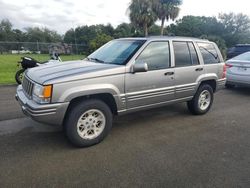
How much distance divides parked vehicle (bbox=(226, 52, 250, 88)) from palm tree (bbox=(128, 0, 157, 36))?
71.8 ft

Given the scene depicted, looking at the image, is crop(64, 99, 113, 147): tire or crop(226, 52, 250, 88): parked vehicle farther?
crop(226, 52, 250, 88): parked vehicle

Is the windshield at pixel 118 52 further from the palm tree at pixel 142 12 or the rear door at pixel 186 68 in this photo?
the palm tree at pixel 142 12

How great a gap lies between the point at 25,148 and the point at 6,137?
0.64 m

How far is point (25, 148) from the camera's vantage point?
A: 3.86 m

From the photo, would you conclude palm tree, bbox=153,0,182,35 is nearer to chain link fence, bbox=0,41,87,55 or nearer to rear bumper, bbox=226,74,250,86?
chain link fence, bbox=0,41,87,55

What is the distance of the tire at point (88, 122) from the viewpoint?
12.3ft

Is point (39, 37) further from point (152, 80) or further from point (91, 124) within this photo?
point (91, 124)

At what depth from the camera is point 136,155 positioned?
372 centimetres

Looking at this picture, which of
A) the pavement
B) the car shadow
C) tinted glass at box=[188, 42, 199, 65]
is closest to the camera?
the pavement

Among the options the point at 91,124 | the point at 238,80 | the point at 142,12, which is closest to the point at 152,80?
the point at 91,124

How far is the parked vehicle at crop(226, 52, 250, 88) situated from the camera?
7988 millimetres

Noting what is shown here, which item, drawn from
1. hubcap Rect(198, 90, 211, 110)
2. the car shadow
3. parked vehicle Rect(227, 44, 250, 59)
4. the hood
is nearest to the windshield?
the hood

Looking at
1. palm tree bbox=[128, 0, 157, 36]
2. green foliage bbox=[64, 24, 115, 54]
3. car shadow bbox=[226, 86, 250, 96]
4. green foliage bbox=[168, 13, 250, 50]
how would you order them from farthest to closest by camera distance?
1. green foliage bbox=[168, 13, 250, 50]
2. green foliage bbox=[64, 24, 115, 54]
3. palm tree bbox=[128, 0, 157, 36]
4. car shadow bbox=[226, 86, 250, 96]

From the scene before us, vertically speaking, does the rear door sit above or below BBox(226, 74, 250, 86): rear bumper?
above
